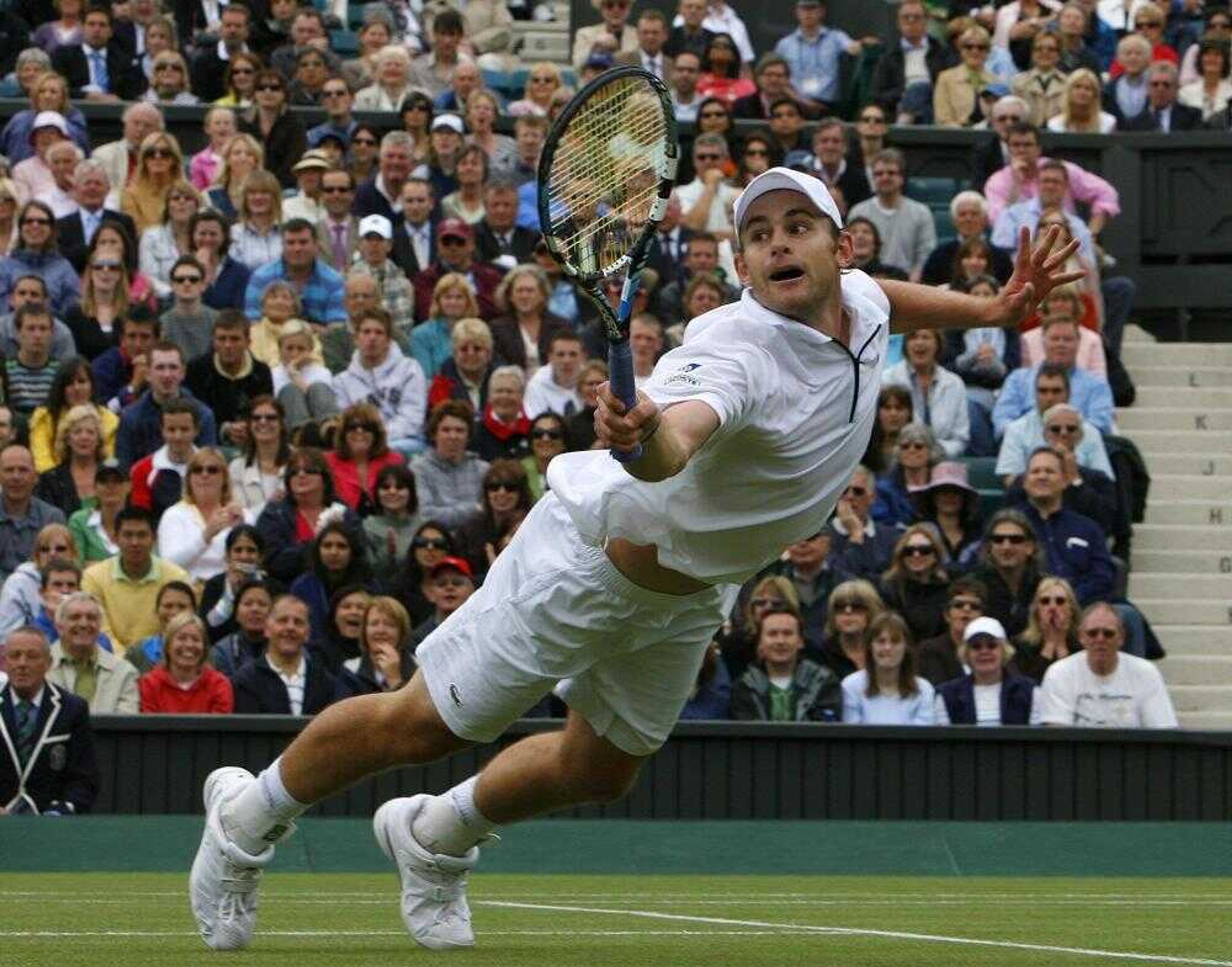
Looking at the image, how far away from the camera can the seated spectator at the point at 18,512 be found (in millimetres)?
15094

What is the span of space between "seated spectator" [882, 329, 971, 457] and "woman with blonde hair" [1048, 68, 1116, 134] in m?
3.79

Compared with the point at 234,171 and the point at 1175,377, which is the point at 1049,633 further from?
the point at 234,171

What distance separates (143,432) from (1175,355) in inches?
302

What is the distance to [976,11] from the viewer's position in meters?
22.9

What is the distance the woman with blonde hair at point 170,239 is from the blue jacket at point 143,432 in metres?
1.75

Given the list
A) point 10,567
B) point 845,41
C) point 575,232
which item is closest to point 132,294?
point 10,567

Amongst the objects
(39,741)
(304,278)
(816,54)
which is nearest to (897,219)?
(816,54)

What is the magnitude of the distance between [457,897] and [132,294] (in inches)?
405

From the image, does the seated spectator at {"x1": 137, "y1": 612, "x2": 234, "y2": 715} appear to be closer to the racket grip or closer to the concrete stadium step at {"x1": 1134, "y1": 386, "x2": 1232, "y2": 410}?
the concrete stadium step at {"x1": 1134, "y1": 386, "x2": 1232, "y2": 410}

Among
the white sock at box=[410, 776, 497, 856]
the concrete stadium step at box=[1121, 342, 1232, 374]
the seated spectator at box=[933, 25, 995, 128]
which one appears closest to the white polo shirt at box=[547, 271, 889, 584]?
the white sock at box=[410, 776, 497, 856]

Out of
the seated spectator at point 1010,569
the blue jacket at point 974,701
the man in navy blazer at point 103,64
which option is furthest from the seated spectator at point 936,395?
the man in navy blazer at point 103,64

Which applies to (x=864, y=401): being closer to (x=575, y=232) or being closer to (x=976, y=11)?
(x=575, y=232)

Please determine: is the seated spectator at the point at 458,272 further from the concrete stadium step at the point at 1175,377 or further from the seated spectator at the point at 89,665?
the concrete stadium step at the point at 1175,377

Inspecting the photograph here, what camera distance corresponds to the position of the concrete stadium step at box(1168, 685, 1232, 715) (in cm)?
1628
